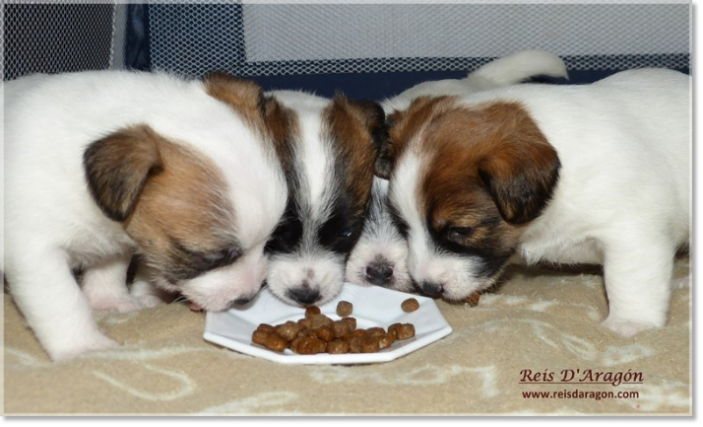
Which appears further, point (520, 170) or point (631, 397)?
point (520, 170)

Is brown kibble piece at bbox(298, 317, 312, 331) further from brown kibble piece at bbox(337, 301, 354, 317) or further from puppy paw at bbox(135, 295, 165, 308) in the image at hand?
puppy paw at bbox(135, 295, 165, 308)

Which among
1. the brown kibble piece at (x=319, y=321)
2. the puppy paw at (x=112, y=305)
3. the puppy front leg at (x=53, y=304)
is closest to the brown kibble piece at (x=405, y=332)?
the brown kibble piece at (x=319, y=321)

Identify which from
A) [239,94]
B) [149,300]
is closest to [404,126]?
[239,94]

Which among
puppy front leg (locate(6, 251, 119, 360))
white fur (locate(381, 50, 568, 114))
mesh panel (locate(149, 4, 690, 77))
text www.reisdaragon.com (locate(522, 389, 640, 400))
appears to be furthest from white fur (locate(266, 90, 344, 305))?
mesh panel (locate(149, 4, 690, 77))

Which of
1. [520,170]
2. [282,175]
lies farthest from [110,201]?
[520,170]

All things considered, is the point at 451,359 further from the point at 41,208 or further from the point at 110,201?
the point at 41,208

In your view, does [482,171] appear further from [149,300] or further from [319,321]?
[149,300]
